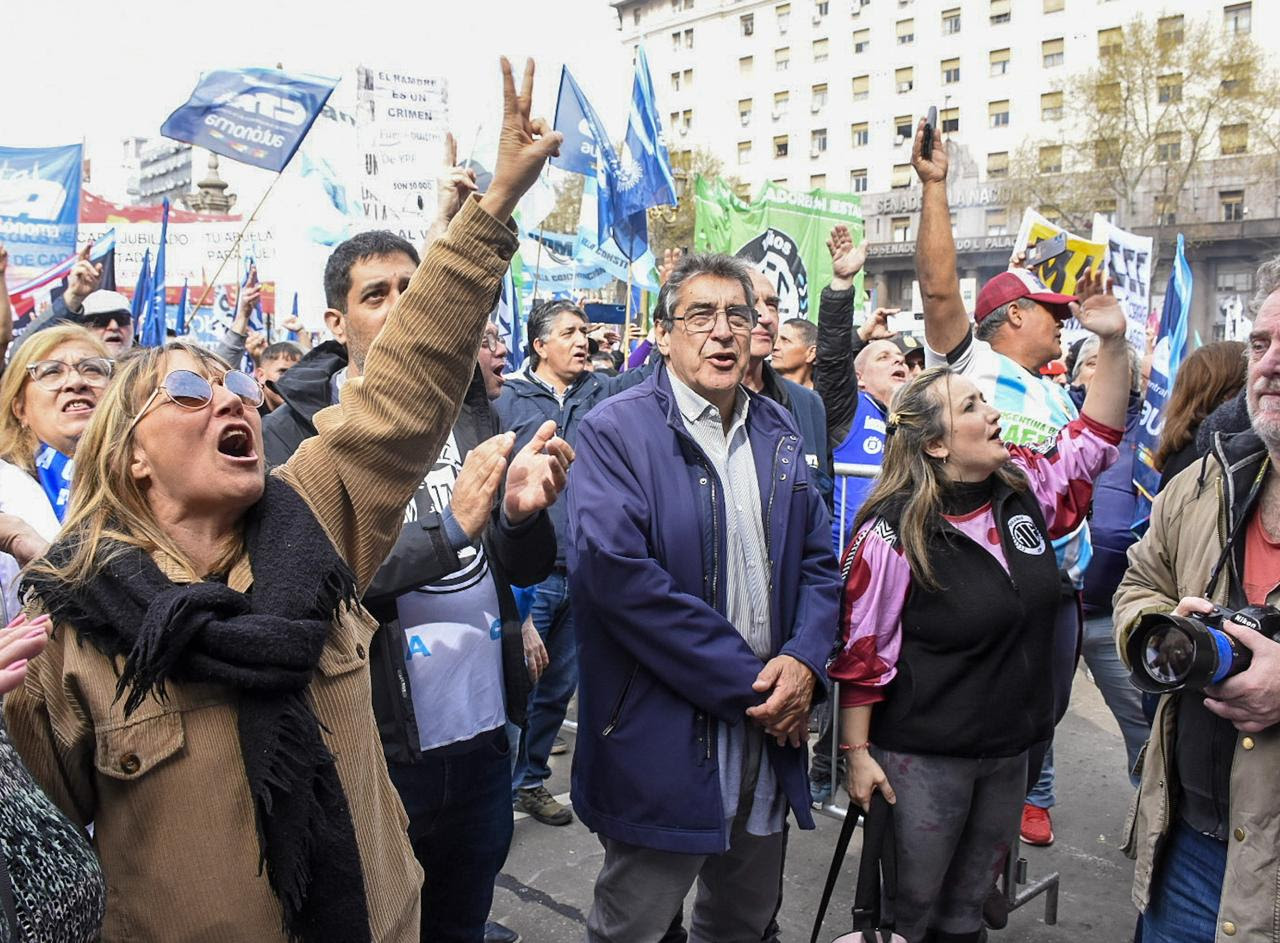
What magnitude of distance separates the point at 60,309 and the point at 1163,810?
A: 5.29 metres

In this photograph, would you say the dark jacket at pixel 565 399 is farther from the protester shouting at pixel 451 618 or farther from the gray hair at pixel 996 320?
the protester shouting at pixel 451 618

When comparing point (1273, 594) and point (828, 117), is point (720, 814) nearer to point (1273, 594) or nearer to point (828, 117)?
point (1273, 594)

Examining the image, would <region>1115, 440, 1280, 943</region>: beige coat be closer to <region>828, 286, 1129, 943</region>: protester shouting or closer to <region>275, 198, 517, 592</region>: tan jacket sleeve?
<region>828, 286, 1129, 943</region>: protester shouting

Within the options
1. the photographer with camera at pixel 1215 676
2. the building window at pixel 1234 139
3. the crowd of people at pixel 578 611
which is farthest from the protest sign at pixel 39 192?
the building window at pixel 1234 139

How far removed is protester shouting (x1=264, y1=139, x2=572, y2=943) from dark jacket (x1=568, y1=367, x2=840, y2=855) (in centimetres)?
20

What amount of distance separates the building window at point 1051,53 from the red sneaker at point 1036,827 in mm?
56036

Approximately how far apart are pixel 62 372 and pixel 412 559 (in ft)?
5.75

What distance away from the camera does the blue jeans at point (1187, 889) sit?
7.29 feet

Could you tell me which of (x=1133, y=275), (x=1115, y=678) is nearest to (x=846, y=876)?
(x=1115, y=678)

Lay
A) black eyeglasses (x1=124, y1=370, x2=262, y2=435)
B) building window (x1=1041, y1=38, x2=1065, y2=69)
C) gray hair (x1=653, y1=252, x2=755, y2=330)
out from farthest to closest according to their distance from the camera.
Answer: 1. building window (x1=1041, y1=38, x2=1065, y2=69)
2. gray hair (x1=653, y1=252, x2=755, y2=330)
3. black eyeglasses (x1=124, y1=370, x2=262, y2=435)

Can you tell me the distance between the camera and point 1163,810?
2.29 m

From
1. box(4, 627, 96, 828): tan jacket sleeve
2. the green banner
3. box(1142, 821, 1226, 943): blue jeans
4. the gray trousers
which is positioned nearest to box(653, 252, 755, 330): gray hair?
the gray trousers

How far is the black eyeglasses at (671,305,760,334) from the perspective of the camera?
2.95 metres

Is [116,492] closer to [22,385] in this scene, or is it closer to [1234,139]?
[22,385]
